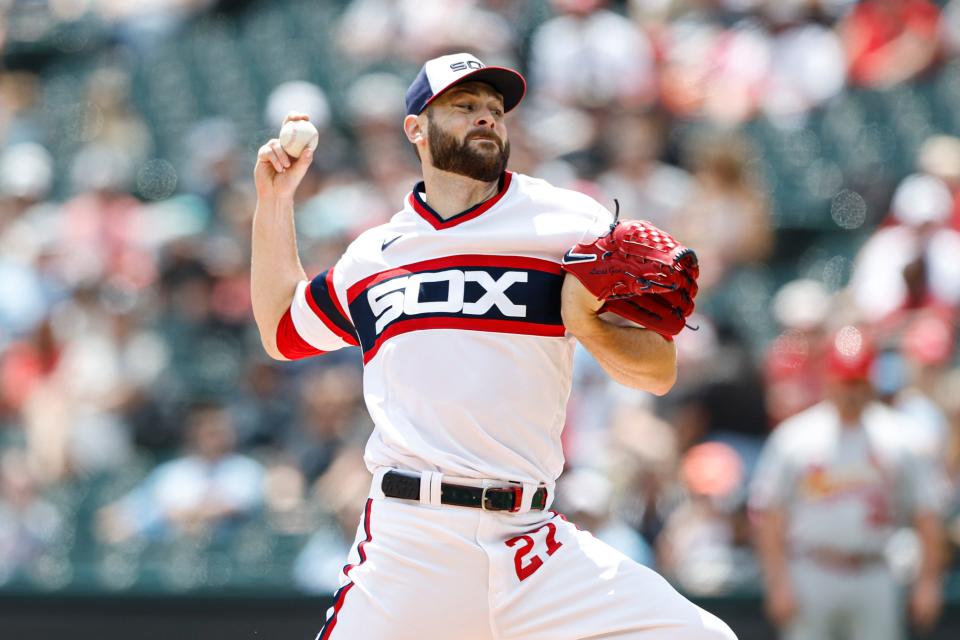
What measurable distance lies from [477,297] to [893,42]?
268 inches

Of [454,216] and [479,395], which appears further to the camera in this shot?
[454,216]

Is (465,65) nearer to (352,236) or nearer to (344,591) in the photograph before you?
(344,591)

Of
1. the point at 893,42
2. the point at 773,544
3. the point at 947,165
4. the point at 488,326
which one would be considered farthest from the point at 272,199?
the point at 893,42

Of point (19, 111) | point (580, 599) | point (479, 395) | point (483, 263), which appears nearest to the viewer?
point (580, 599)

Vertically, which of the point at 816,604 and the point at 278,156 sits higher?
the point at 278,156

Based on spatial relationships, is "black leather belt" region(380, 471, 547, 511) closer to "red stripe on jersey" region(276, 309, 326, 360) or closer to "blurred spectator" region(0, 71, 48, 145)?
"red stripe on jersey" region(276, 309, 326, 360)

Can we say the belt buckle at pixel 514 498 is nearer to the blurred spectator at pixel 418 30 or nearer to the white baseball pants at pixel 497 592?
the white baseball pants at pixel 497 592

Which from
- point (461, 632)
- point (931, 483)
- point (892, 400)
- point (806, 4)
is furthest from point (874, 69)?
point (461, 632)

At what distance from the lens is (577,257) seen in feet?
12.8

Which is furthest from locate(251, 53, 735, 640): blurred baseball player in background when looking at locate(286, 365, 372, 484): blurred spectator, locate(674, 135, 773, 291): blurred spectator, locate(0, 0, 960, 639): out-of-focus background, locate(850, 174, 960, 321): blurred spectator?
locate(674, 135, 773, 291): blurred spectator

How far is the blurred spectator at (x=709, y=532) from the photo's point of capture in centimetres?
742

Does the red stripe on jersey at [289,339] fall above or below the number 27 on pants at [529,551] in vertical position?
above

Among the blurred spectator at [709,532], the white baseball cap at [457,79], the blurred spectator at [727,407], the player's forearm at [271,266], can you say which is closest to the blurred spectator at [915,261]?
the blurred spectator at [727,407]

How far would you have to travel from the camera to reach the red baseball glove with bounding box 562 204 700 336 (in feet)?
12.5
